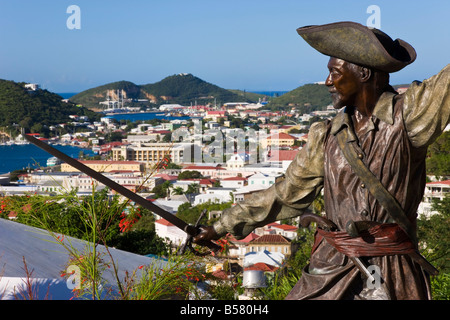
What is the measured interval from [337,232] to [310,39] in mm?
586

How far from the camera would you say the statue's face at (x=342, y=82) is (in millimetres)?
2133

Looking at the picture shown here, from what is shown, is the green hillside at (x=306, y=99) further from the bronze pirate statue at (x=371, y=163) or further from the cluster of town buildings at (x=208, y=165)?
the bronze pirate statue at (x=371, y=163)

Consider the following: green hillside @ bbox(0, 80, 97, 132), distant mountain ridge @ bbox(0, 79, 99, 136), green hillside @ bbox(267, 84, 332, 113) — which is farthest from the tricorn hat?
green hillside @ bbox(267, 84, 332, 113)

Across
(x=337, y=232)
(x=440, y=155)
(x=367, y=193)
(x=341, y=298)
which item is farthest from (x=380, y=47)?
(x=440, y=155)

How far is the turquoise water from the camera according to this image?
2936 inches

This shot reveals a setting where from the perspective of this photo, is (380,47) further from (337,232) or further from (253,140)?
(253,140)

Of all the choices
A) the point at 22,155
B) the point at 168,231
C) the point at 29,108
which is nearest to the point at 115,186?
the point at 168,231

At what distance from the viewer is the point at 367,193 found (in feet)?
6.88

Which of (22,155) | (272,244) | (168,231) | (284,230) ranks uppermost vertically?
(272,244)

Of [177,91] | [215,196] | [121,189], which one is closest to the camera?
[121,189]

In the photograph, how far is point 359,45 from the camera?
2.04 meters

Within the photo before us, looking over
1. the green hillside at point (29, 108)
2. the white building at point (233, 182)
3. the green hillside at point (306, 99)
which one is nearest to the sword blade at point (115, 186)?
the white building at point (233, 182)

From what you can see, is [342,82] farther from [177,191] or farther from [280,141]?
[280,141]

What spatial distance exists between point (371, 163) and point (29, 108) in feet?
287
